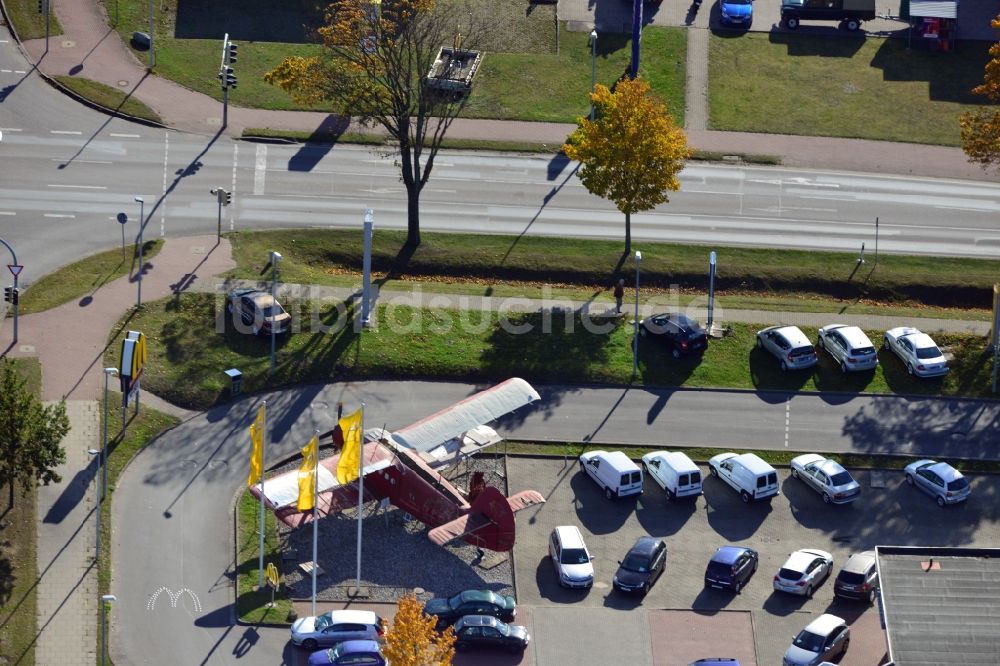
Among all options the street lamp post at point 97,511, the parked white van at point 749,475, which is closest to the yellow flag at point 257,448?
the street lamp post at point 97,511

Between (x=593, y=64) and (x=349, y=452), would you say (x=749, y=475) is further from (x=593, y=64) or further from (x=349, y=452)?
(x=593, y=64)

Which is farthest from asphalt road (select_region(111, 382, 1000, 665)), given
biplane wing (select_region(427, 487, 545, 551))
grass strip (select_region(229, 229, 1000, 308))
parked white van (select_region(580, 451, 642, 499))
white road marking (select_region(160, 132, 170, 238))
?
white road marking (select_region(160, 132, 170, 238))

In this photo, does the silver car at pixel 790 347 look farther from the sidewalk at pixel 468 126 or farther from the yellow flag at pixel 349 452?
the yellow flag at pixel 349 452

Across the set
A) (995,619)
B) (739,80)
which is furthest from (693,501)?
(739,80)

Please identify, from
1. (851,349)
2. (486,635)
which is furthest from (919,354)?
(486,635)

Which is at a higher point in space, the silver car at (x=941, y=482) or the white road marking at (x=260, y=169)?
the white road marking at (x=260, y=169)
